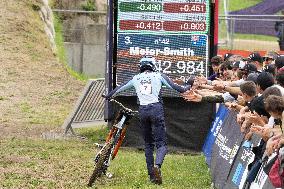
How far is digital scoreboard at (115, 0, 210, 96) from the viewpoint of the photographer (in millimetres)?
19141

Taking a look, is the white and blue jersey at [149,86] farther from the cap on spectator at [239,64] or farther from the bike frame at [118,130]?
the cap on spectator at [239,64]

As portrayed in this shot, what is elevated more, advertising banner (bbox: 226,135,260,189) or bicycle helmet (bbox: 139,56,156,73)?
bicycle helmet (bbox: 139,56,156,73)

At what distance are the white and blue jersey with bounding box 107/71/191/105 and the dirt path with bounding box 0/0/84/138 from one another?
20.3ft

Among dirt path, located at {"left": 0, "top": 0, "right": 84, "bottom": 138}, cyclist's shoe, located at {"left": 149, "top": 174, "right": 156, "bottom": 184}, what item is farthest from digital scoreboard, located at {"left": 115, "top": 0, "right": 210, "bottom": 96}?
cyclist's shoe, located at {"left": 149, "top": 174, "right": 156, "bottom": 184}

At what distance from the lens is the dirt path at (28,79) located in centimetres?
2344

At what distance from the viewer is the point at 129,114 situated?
48.9ft

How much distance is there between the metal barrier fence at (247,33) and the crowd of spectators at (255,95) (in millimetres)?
16387

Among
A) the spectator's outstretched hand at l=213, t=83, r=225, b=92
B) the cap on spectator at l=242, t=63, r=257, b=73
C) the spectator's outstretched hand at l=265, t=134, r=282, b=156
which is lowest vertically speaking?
the spectator's outstretched hand at l=265, t=134, r=282, b=156

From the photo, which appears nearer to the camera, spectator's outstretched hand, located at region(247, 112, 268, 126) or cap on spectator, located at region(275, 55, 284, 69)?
spectator's outstretched hand, located at region(247, 112, 268, 126)

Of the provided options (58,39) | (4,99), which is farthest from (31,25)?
(4,99)

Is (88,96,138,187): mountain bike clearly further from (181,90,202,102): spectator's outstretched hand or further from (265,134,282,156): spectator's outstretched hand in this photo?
(265,134,282,156): spectator's outstretched hand

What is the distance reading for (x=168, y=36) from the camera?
1919 centimetres

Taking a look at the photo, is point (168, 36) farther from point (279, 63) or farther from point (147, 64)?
point (279, 63)

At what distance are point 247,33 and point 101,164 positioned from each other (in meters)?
22.9
